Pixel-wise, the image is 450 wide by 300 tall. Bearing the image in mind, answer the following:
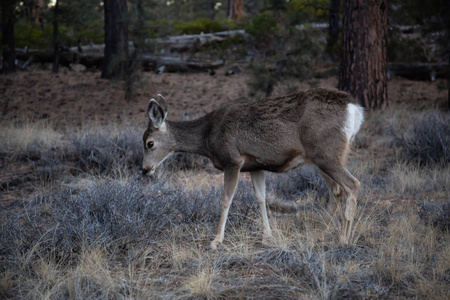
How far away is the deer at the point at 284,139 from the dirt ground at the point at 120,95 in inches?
279

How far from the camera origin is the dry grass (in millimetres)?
4215

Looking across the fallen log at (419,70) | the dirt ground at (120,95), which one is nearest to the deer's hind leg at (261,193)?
the dirt ground at (120,95)

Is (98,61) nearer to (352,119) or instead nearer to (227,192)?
(227,192)

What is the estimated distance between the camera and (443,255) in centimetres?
461

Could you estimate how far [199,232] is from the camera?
592 cm

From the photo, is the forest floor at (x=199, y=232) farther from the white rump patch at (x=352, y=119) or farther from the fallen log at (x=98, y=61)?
the fallen log at (x=98, y=61)

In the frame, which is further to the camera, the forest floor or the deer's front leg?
the deer's front leg

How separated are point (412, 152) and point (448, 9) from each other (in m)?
6.64

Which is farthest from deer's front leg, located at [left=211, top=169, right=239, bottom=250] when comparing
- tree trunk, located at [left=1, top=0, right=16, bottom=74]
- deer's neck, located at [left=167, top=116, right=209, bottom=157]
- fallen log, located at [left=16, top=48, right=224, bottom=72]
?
tree trunk, located at [left=1, top=0, right=16, bottom=74]

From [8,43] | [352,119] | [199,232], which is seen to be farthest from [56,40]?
[352,119]

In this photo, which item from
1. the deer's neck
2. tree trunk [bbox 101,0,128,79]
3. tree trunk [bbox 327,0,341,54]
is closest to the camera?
the deer's neck

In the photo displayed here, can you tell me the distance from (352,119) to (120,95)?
11933mm

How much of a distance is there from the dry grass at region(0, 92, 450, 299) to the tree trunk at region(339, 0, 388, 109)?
4567 mm

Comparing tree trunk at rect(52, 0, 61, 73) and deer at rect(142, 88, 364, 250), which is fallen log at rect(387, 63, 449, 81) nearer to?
deer at rect(142, 88, 364, 250)
